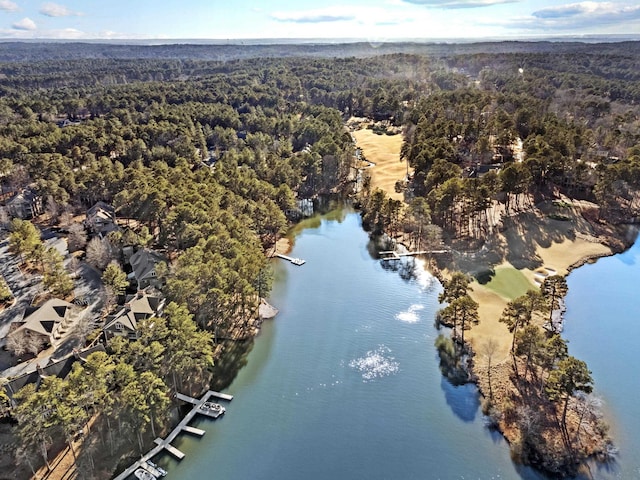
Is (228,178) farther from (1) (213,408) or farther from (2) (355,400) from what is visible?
(2) (355,400)

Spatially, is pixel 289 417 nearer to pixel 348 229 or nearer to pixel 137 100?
pixel 348 229

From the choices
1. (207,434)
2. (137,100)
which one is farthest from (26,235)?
(137,100)

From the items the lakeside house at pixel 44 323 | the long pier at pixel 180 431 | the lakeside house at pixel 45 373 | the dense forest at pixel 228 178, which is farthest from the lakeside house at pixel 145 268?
the long pier at pixel 180 431

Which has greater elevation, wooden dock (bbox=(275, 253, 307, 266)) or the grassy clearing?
the grassy clearing

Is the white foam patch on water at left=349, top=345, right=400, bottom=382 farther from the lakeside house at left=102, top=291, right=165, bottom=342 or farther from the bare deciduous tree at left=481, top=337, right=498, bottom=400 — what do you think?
the lakeside house at left=102, top=291, right=165, bottom=342

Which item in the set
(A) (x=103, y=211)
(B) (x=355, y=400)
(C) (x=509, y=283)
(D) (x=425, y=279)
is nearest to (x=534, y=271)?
(C) (x=509, y=283)

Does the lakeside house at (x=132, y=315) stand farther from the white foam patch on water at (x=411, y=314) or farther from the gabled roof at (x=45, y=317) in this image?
the white foam patch on water at (x=411, y=314)

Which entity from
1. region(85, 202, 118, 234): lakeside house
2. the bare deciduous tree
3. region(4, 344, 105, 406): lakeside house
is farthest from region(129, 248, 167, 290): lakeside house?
the bare deciduous tree
